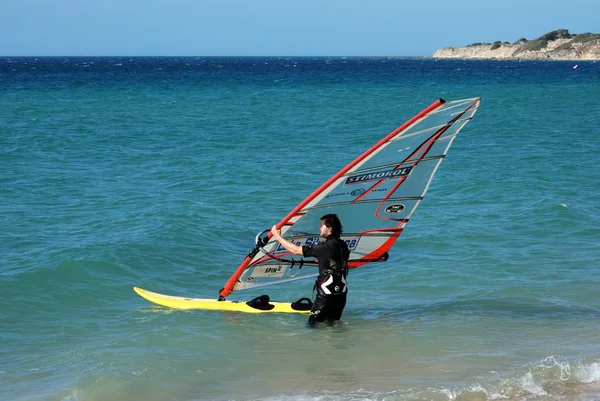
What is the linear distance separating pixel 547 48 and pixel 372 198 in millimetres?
137217

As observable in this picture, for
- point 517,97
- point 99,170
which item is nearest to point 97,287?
point 99,170

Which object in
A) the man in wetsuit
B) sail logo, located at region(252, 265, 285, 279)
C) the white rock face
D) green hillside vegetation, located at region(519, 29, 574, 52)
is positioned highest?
green hillside vegetation, located at region(519, 29, 574, 52)

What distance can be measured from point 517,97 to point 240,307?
3276 cm

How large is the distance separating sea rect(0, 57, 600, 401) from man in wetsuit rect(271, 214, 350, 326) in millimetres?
316

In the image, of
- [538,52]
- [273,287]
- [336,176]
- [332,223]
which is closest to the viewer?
[332,223]

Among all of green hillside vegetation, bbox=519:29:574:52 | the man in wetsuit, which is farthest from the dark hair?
green hillside vegetation, bbox=519:29:574:52

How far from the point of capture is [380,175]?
6656 millimetres

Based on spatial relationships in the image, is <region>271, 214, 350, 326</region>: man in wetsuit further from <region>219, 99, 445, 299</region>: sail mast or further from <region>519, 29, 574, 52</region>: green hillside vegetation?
<region>519, 29, 574, 52</region>: green hillside vegetation

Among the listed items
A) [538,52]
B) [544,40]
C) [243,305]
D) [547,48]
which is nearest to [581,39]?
[547,48]

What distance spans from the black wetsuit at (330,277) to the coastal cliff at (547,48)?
118 metres

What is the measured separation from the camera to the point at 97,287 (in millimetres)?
8453

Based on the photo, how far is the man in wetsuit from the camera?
609 cm

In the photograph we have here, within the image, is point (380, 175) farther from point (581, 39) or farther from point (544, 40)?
point (544, 40)

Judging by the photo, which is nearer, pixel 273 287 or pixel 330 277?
pixel 330 277
